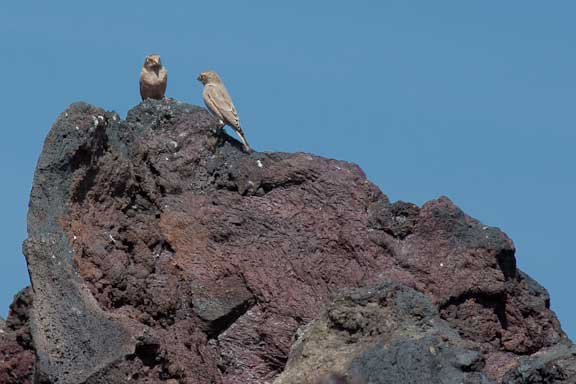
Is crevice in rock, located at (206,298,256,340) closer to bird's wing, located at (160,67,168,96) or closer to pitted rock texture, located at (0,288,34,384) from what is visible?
pitted rock texture, located at (0,288,34,384)

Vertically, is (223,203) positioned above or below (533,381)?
above

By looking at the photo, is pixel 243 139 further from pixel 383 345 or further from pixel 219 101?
pixel 383 345

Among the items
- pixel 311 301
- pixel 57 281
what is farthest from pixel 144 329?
pixel 311 301

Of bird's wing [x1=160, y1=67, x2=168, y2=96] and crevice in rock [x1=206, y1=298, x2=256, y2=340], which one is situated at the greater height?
bird's wing [x1=160, y1=67, x2=168, y2=96]

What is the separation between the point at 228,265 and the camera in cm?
1368

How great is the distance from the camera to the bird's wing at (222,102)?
1617cm

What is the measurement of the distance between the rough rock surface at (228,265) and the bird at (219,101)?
111cm

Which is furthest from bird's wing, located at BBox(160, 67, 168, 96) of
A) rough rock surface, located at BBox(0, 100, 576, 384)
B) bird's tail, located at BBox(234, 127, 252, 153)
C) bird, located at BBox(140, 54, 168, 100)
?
rough rock surface, located at BBox(0, 100, 576, 384)

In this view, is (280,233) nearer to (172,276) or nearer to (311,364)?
(172,276)

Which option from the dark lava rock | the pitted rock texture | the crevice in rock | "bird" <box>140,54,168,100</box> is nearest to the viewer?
the dark lava rock

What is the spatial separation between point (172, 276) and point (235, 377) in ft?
2.64

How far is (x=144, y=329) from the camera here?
489 inches

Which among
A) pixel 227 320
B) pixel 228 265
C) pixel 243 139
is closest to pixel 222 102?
pixel 243 139

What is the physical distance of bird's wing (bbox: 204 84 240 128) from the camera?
53.1ft
